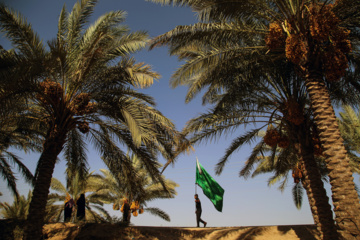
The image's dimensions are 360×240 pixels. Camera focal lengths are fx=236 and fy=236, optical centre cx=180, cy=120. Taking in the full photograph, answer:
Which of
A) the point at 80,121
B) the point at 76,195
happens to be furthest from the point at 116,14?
the point at 76,195

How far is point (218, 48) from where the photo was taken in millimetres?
7199

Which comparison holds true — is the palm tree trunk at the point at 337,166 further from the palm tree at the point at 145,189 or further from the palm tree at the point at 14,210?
the palm tree at the point at 14,210

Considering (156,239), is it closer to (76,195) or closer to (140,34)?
(140,34)

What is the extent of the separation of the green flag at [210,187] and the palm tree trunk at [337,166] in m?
6.14

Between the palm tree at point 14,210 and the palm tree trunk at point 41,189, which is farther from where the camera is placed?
the palm tree at point 14,210

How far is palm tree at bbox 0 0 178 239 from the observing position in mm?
6625

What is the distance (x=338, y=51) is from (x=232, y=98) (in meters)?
3.63

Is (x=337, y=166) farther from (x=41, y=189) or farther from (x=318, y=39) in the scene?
(x=41, y=189)

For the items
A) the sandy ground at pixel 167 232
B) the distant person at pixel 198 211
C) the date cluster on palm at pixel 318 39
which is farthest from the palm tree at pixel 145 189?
the date cluster on palm at pixel 318 39

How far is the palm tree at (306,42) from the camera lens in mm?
5137

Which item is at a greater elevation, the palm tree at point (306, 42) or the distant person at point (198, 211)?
the palm tree at point (306, 42)

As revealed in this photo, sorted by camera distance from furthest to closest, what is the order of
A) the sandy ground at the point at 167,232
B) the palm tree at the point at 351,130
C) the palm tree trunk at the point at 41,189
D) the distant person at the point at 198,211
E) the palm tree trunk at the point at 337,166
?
the palm tree at the point at 351,130, the distant person at the point at 198,211, the sandy ground at the point at 167,232, the palm tree trunk at the point at 41,189, the palm tree trunk at the point at 337,166

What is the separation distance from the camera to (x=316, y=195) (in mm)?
7082

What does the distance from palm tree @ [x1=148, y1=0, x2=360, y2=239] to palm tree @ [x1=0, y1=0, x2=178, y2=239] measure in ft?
5.04
